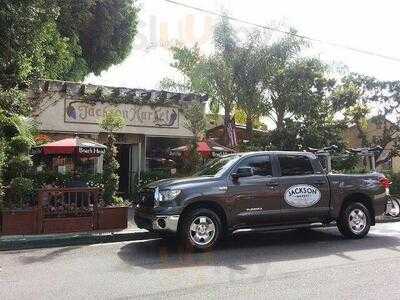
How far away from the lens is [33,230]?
10805 mm

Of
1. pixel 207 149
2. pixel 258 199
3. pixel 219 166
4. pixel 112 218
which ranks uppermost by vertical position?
pixel 207 149

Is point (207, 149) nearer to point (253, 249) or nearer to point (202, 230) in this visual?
point (253, 249)

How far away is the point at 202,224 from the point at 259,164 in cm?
177

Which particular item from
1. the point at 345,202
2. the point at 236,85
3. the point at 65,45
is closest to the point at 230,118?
the point at 236,85

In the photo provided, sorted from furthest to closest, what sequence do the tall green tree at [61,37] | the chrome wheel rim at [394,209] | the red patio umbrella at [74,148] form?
the tall green tree at [61,37] → the chrome wheel rim at [394,209] → the red patio umbrella at [74,148]

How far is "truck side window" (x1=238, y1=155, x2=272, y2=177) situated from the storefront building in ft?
29.4

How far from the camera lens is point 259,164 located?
1012cm

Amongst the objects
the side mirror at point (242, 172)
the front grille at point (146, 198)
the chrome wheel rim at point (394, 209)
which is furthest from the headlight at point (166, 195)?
the chrome wheel rim at point (394, 209)

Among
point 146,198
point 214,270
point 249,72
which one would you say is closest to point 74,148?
point 146,198

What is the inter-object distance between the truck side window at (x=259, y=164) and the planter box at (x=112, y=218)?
340 cm

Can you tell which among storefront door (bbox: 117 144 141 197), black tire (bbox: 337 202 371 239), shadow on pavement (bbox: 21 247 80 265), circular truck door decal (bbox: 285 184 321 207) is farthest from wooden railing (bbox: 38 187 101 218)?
storefront door (bbox: 117 144 141 197)

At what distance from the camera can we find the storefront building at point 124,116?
57.1ft

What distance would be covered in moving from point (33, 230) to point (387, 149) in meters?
20.8

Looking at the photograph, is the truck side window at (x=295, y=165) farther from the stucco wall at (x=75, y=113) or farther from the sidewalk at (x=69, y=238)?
the stucco wall at (x=75, y=113)
